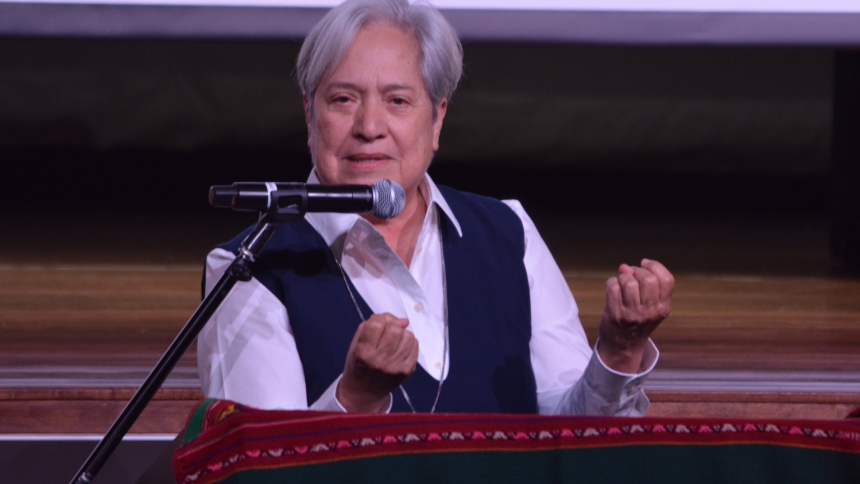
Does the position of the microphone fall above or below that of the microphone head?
above

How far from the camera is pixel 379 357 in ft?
2.86

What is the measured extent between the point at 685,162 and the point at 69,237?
283cm

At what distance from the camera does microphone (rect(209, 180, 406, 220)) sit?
0.79 metres

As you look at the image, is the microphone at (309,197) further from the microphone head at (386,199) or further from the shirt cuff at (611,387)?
the shirt cuff at (611,387)

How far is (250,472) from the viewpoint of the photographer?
25.9 inches

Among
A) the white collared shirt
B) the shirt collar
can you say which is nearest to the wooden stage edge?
the white collared shirt

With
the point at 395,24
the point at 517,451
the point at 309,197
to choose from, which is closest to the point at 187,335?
the point at 309,197

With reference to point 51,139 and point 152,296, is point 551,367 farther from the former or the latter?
point 51,139

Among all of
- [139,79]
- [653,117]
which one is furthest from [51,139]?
[653,117]

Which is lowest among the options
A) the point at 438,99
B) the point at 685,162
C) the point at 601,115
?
the point at 685,162

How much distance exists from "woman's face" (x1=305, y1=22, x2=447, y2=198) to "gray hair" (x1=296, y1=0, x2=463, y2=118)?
1 centimetres

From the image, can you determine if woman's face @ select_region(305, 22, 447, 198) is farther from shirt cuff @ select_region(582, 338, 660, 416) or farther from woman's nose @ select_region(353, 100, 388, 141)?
shirt cuff @ select_region(582, 338, 660, 416)

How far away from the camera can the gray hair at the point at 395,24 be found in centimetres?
120

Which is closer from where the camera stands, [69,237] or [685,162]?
[69,237]
